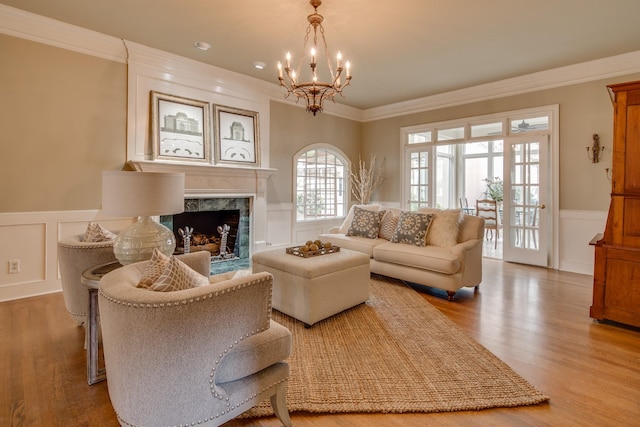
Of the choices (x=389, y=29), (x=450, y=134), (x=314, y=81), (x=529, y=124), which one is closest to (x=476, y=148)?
(x=450, y=134)

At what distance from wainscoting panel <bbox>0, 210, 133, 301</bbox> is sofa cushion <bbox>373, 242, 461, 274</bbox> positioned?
339 centimetres

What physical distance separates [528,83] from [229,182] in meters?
4.59

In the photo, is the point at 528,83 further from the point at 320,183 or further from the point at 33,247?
the point at 33,247

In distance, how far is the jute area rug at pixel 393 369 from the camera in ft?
6.00

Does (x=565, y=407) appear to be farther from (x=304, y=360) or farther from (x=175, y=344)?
(x=175, y=344)

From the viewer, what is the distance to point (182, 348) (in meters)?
1.21

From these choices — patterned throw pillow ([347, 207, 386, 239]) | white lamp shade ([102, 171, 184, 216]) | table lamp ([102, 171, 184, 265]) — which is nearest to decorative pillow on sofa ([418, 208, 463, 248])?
patterned throw pillow ([347, 207, 386, 239])

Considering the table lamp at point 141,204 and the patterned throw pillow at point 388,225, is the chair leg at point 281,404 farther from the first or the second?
the patterned throw pillow at point 388,225

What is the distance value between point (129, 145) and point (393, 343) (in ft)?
11.9

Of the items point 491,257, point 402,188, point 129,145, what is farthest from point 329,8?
point 491,257

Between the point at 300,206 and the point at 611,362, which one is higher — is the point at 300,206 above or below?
above

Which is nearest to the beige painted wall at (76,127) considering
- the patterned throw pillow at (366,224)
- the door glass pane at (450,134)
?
the door glass pane at (450,134)

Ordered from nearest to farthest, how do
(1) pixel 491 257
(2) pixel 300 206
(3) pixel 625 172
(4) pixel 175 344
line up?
1. (4) pixel 175 344
2. (3) pixel 625 172
3. (1) pixel 491 257
4. (2) pixel 300 206

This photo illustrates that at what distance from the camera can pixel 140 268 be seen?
1.69m
